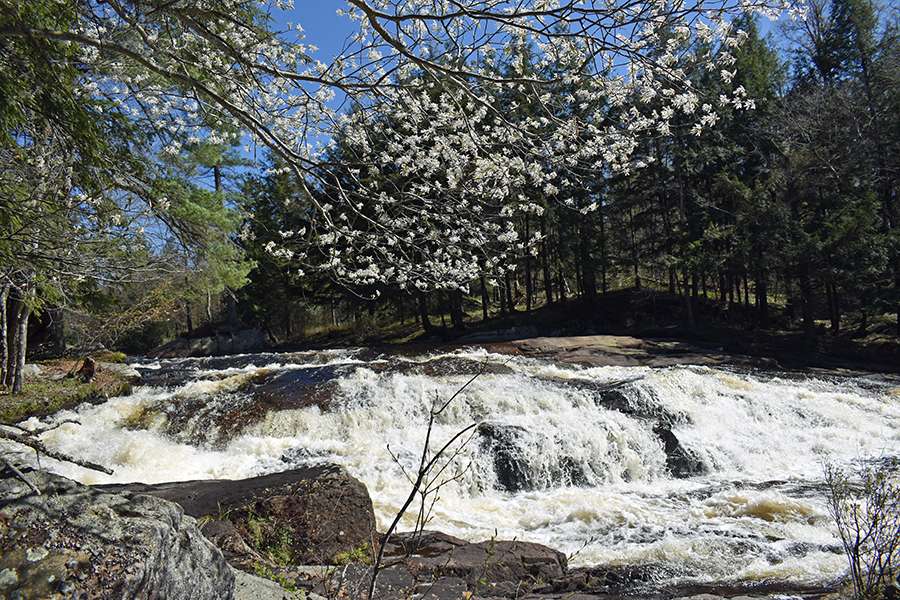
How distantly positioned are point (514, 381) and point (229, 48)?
30.6ft

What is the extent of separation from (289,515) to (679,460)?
6532 mm

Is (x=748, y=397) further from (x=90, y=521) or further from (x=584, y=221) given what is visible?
(x=584, y=221)

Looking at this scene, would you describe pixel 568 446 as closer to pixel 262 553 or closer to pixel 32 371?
pixel 262 553

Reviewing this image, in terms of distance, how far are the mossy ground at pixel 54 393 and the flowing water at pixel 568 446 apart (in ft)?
2.36

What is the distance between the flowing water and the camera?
6320 millimetres

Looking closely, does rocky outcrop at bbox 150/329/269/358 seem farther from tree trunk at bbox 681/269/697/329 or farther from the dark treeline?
tree trunk at bbox 681/269/697/329

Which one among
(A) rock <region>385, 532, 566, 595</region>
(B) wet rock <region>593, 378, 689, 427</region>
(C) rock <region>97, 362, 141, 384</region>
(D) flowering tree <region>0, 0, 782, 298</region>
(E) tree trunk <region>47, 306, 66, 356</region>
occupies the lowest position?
(A) rock <region>385, 532, 566, 595</region>

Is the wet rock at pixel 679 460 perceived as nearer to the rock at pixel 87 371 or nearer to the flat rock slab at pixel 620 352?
the flat rock slab at pixel 620 352

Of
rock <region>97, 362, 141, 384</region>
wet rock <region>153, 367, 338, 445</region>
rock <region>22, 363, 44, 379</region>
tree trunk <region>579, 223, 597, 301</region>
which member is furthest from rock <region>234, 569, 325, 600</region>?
tree trunk <region>579, 223, 597, 301</region>

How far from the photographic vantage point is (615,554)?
586 cm

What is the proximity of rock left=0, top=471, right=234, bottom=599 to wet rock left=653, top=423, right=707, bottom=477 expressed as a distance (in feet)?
27.7

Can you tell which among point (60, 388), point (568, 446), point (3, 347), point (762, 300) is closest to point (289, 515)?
point (568, 446)

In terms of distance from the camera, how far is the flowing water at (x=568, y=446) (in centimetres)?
632

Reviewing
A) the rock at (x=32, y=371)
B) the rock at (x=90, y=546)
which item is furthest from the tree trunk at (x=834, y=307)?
the rock at (x=32, y=371)
